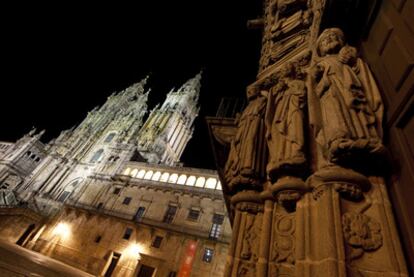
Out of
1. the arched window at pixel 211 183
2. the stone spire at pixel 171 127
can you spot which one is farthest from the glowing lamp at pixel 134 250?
the stone spire at pixel 171 127

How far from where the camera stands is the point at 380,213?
6.77 ft

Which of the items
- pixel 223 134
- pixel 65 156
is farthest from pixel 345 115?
pixel 65 156

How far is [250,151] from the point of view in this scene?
11.9 ft

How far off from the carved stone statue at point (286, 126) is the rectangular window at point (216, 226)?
18972mm

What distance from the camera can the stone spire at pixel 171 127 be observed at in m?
37.9

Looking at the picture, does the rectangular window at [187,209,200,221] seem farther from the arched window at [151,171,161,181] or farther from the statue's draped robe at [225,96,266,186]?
the statue's draped robe at [225,96,266,186]

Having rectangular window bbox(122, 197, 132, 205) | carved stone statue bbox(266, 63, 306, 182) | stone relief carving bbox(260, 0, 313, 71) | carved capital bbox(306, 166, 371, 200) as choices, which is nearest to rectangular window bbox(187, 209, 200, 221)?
rectangular window bbox(122, 197, 132, 205)

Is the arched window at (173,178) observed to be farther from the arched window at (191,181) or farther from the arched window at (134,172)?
the arched window at (134,172)

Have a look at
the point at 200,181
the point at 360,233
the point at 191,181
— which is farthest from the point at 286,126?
the point at 191,181

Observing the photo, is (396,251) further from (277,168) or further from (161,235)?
(161,235)

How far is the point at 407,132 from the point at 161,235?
2236cm

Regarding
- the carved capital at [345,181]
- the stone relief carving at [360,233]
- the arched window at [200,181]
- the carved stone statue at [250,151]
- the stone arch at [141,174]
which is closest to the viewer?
the stone relief carving at [360,233]

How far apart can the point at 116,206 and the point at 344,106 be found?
2742cm

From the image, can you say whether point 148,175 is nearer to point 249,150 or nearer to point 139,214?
point 139,214
